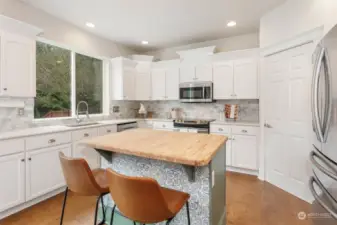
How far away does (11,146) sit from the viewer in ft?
7.36

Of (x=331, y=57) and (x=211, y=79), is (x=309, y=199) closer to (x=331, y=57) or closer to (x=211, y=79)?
(x=331, y=57)

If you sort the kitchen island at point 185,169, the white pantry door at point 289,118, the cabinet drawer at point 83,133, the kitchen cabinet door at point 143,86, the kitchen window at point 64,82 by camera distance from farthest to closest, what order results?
the kitchen cabinet door at point 143,86, the kitchen window at point 64,82, the cabinet drawer at point 83,133, the white pantry door at point 289,118, the kitchen island at point 185,169

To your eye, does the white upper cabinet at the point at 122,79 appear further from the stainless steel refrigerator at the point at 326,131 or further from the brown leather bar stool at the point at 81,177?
the stainless steel refrigerator at the point at 326,131

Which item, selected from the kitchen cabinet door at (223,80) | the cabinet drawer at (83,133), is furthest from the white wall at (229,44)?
the cabinet drawer at (83,133)

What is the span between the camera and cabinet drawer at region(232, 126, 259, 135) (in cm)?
353

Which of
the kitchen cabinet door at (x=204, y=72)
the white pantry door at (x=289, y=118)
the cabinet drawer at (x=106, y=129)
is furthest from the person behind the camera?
the kitchen cabinet door at (x=204, y=72)

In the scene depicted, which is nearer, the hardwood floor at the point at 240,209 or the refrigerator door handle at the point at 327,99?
the refrigerator door handle at the point at 327,99

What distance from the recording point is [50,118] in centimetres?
333

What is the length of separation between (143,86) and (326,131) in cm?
397

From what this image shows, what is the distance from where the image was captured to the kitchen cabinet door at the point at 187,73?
14.4ft

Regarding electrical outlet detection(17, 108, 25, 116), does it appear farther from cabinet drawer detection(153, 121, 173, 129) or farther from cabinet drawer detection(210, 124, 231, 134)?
cabinet drawer detection(210, 124, 231, 134)

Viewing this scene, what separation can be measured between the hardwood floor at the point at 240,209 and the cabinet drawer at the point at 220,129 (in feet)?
3.60

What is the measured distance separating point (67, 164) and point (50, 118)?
2163 mm

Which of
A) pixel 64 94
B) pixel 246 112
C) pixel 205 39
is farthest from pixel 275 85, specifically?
pixel 64 94
